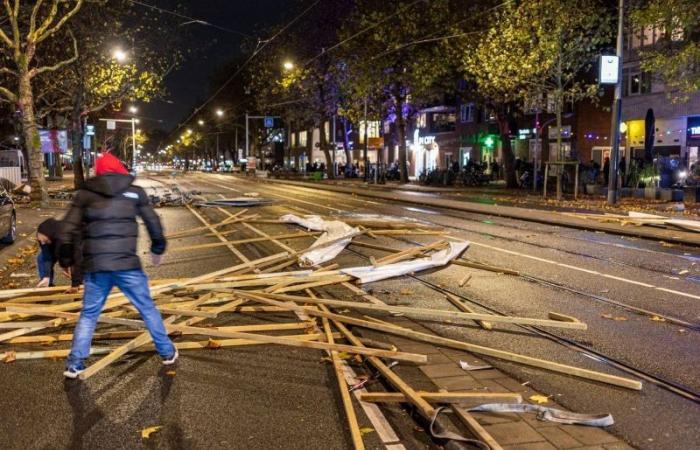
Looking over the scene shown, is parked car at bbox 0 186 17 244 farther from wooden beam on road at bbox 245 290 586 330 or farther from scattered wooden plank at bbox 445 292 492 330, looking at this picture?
scattered wooden plank at bbox 445 292 492 330

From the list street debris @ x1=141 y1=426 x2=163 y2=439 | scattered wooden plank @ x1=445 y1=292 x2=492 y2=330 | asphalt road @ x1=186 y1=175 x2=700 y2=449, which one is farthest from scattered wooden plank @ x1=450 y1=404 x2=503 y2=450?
scattered wooden plank @ x1=445 y1=292 x2=492 y2=330

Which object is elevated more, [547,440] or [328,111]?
[328,111]

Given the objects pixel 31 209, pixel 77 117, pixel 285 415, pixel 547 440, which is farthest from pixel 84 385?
pixel 77 117

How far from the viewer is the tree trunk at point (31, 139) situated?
2184 centimetres

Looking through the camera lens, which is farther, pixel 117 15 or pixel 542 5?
pixel 117 15

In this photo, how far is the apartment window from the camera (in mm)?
54541

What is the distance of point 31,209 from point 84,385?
1865 cm

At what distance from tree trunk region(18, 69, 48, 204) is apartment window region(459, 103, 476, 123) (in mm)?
38321

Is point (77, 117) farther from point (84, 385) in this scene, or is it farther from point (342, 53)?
point (84, 385)

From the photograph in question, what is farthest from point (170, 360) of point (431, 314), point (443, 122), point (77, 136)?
point (443, 122)

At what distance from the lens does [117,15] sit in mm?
27953

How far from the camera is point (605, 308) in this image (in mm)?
7820

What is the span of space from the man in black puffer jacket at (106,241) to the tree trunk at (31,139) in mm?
19170

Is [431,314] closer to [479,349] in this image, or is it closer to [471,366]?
[479,349]
